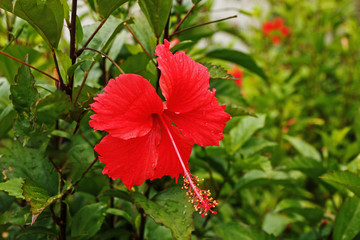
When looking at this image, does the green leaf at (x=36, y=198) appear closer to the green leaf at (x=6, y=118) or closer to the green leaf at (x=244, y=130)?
the green leaf at (x=6, y=118)

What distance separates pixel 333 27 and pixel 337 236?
2059 millimetres

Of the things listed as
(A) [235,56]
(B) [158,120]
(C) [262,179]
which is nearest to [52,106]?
(B) [158,120]

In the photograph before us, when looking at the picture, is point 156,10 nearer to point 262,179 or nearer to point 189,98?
point 189,98

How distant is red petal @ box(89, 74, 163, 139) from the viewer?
0.59 meters

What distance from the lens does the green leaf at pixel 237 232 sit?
1047mm

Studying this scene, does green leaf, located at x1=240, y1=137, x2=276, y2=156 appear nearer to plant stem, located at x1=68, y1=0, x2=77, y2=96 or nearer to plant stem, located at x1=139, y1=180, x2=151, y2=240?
plant stem, located at x1=139, y1=180, x2=151, y2=240

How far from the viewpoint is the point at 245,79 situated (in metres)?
2.61

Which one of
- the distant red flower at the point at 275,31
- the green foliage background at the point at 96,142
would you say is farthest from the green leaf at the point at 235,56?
the distant red flower at the point at 275,31

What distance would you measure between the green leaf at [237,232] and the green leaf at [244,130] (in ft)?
0.79

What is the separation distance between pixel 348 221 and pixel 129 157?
77cm

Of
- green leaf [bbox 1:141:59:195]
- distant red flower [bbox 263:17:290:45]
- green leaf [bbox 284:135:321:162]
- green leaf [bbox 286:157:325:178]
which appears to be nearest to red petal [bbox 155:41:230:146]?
green leaf [bbox 1:141:59:195]

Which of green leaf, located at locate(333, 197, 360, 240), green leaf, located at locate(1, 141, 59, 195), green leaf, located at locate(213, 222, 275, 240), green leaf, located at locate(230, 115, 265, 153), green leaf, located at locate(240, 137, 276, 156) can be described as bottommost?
green leaf, located at locate(213, 222, 275, 240)

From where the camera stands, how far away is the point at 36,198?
68 cm

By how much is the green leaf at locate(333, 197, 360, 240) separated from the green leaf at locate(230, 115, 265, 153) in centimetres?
37
